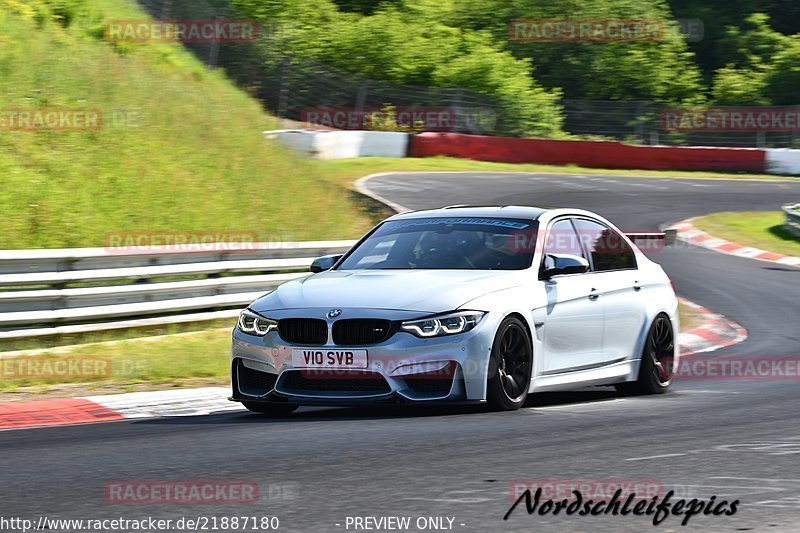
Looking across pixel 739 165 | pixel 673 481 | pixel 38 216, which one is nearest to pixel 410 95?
pixel 739 165

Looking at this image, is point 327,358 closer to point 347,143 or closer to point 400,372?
point 400,372

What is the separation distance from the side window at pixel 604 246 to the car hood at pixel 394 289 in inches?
48.5

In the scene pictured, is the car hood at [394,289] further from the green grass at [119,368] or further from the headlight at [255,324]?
the green grass at [119,368]

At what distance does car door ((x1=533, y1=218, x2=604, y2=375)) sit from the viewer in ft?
27.3

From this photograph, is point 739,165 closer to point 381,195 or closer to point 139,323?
point 381,195

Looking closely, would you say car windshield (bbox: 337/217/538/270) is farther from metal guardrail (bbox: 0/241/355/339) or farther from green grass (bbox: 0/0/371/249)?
green grass (bbox: 0/0/371/249)

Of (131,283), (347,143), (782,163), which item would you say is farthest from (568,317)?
(782,163)

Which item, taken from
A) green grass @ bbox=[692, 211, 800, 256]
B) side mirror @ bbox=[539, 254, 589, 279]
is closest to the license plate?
side mirror @ bbox=[539, 254, 589, 279]

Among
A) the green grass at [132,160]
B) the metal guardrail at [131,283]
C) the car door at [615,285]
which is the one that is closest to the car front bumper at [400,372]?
the car door at [615,285]

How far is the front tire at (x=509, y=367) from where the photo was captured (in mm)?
7652

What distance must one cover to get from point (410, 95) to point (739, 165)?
10469 mm

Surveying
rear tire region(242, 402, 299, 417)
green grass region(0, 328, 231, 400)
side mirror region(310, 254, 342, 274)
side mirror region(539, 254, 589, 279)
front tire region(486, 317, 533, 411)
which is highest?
side mirror region(539, 254, 589, 279)

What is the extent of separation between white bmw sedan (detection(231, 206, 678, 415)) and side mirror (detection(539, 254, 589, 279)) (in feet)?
0.04

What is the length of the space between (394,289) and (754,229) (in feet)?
64.0
